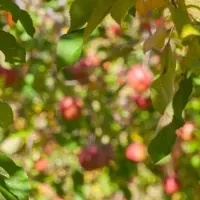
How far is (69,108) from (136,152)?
1.07 feet

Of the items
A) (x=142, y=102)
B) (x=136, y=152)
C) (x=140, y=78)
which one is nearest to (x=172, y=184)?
(x=136, y=152)

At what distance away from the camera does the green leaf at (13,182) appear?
115 centimetres

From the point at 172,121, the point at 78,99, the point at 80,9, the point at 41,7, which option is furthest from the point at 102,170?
the point at 80,9

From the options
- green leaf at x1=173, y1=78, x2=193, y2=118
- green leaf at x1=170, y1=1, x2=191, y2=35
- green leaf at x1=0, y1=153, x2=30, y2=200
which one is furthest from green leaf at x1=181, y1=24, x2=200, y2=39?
green leaf at x1=0, y1=153, x2=30, y2=200

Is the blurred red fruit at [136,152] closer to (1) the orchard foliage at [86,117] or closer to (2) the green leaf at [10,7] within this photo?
(1) the orchard foliage at [86,117]

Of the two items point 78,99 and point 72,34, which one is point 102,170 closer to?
point 78,99

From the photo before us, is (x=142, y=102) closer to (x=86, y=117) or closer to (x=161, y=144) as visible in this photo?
(x=86, y=117)

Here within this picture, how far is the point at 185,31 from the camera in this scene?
1.02 meters

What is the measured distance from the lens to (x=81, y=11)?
1.12 metres

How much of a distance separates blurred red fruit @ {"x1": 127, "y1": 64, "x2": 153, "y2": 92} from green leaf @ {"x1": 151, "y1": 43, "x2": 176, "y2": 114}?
1594mm

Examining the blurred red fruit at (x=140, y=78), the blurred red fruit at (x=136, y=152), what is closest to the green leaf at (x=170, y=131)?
the blurred red fruit at (x=140, y=78)

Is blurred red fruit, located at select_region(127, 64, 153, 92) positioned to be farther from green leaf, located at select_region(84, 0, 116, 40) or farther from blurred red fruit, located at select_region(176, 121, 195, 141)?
green leaf, located at select_region(84, 0, 116, 40)

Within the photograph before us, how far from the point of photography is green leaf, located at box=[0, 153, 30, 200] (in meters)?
1.15

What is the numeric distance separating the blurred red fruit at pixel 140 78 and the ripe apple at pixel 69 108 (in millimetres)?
251
